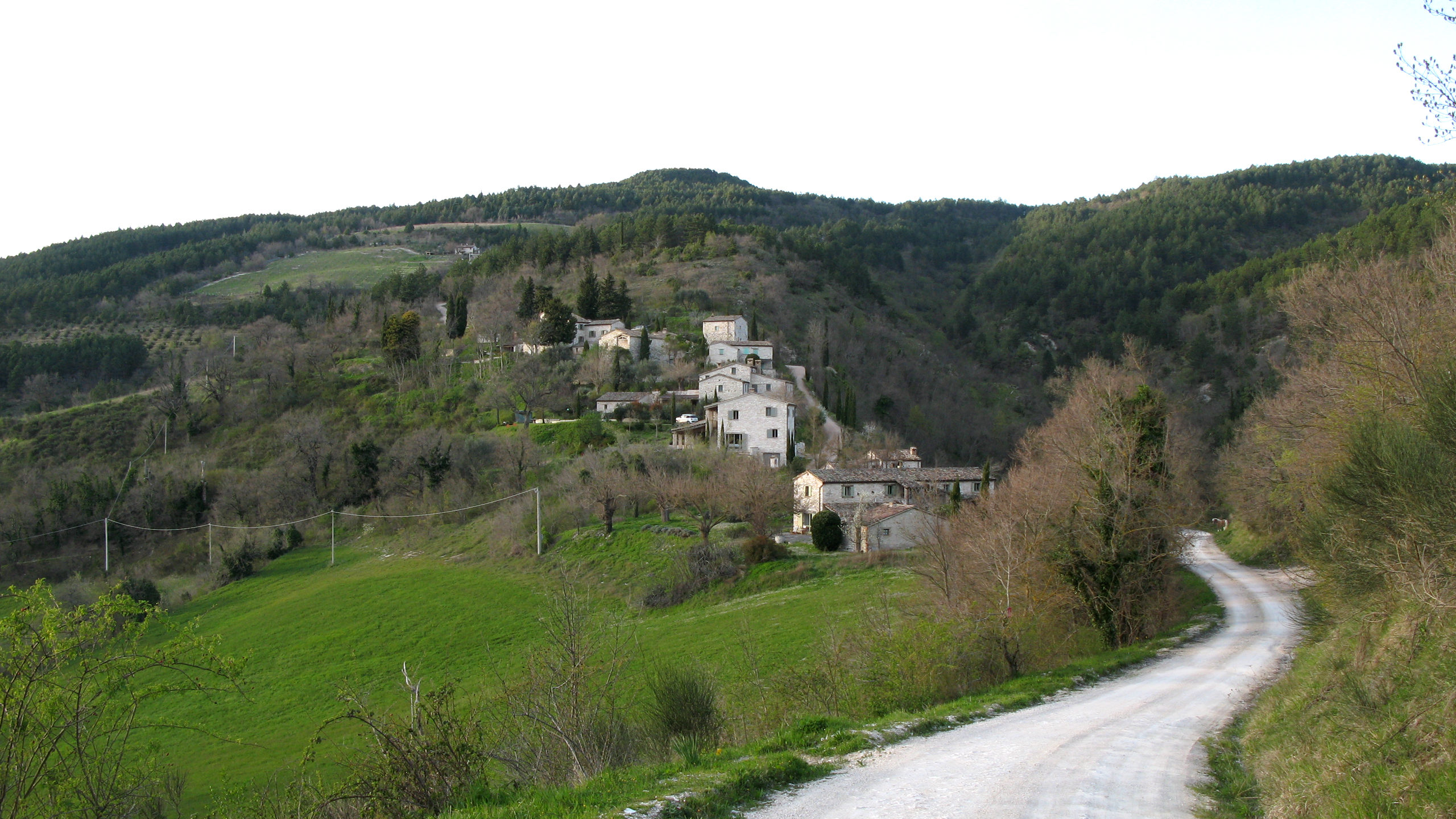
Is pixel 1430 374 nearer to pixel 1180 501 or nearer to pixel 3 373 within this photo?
pixel 1180 501

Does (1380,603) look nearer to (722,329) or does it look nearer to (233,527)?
(233,527)

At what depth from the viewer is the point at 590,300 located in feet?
282

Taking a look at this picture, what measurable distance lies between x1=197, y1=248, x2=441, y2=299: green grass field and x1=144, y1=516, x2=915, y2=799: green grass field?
9634cm

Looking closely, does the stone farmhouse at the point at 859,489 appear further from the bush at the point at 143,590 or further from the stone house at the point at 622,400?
the bush at the point at 143,590

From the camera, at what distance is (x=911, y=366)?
96188 mm

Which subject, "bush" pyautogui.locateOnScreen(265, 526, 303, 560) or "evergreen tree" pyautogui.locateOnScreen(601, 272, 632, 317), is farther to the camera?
"evergreen tree" pyautogui.locateOnScreen(601, 272, 632, 317)

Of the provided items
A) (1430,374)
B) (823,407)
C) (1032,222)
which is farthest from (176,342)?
(1032,222)

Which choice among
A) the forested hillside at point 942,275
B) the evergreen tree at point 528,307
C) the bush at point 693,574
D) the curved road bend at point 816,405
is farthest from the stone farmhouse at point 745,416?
the evergreen tree at point 528,307

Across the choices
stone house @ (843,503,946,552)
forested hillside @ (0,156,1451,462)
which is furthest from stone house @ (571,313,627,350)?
stone house @ (843,503,946,552)

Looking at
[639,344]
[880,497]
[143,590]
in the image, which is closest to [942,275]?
[639,344]

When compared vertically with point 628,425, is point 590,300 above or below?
above

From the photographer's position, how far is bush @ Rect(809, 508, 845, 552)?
139ft

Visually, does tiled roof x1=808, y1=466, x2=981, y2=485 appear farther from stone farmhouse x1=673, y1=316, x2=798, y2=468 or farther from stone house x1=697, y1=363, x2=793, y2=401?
stone house x1=697, y1=363, x2=793, y2=401

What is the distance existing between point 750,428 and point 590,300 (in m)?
32.5
